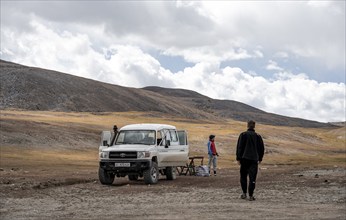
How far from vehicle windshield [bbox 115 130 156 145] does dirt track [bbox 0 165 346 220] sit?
188 centimetres

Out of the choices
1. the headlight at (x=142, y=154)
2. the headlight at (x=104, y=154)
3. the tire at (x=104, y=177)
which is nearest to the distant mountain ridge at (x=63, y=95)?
the headlight at (x=104, y=154)

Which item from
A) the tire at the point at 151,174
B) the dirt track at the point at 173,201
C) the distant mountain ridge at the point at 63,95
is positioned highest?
the distant mountain ridge at the point at 63,95

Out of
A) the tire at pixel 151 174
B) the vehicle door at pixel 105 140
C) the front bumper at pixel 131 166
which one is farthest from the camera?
the vehicle door at pixel 105 140

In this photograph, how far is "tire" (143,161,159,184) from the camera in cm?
2048

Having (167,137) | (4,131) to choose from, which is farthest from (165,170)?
(4,131)

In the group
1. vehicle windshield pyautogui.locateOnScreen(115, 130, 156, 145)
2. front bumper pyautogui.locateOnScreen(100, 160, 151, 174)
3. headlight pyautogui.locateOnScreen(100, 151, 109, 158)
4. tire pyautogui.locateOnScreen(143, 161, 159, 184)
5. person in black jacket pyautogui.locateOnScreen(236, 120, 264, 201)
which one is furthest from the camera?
vehicle windshield pyautogui.locateOnScreen(115, 130, 156, 145)

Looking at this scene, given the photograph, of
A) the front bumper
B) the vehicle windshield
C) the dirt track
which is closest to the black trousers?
the dirt track

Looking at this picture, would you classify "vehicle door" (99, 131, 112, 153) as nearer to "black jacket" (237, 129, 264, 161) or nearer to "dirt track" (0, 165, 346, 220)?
"dirt track" (0, 165, 346, 220)

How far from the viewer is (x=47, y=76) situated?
138750mm

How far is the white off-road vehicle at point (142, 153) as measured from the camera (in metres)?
20.4

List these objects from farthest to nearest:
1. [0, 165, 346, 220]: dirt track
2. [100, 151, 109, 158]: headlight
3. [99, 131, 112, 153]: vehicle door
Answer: [99, 131, 112, 153]: vehicle door
[100, 151, 109, 158]: headlight
[0, 165, 346, 220]: dirt track

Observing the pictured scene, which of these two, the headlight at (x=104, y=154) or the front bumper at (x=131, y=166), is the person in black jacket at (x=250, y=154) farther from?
the headlight at (x=104, y=154)

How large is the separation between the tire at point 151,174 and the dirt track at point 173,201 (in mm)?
788

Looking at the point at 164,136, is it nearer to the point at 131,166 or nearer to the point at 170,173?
the point at 170,173
